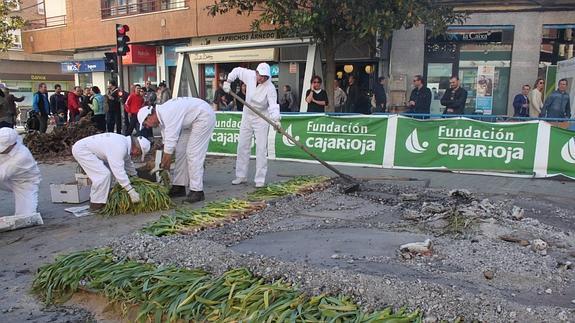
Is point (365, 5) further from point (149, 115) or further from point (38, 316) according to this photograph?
point (38, 316)

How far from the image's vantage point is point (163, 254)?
4.31 m

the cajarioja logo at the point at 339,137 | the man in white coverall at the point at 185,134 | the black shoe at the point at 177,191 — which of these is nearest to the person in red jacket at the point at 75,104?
the cajarioja logo at the point at 339,137

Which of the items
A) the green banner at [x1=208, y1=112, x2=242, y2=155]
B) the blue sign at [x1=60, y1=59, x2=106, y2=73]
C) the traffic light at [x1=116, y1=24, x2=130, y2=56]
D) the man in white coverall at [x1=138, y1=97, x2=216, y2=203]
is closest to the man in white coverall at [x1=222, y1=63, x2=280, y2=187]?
the man in white coverall at [x1=138, y1=97, x2=216, y2=203]

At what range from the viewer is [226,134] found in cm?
1158

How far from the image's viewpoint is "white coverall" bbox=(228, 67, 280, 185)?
7.92m

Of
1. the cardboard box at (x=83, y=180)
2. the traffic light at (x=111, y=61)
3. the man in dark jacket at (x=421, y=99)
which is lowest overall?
the cardboard box at (x=83, y=180)

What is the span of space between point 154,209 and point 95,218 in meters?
0.72

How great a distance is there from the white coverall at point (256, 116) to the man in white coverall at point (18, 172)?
3.10 m

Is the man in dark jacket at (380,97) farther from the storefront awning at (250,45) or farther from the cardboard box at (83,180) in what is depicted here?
the cardboard box at (83,180)

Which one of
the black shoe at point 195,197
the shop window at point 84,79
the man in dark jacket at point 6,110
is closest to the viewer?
the black shoe at point 195,197

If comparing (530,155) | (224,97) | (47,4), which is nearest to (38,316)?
(530,155)

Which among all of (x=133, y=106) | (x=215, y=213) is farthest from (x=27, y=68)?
(x=215, y=213)

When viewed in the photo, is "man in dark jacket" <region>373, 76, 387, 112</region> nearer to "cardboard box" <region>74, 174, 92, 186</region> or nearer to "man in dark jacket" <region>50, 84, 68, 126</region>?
"cardboard box" <region>74, 174, 92, 186</region>

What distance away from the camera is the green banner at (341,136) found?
9.88 metres
